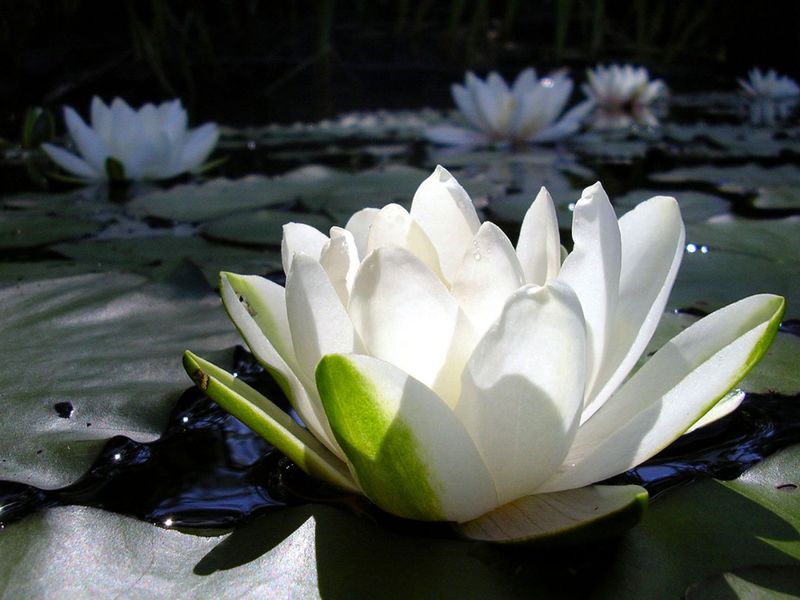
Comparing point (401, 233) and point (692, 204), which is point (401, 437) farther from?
point (692, 204)

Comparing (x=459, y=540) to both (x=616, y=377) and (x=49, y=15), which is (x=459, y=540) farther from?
(x=49, y=15)

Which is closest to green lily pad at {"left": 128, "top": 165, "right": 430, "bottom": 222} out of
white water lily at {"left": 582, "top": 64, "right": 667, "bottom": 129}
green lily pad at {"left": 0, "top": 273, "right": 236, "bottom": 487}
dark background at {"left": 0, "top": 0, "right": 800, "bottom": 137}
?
green lily pad at {"left": 0, "top": 273, "right": 236, "bottom": 487}

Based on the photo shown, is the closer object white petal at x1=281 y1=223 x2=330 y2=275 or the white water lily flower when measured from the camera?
white petal at x1=281 y1=223 x2=330 y2=275

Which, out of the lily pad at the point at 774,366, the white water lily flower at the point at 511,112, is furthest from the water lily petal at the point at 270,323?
the white water lily flower at the point at 511,112

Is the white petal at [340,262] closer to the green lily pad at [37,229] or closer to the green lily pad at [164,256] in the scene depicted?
the green lily pad at [164,256]

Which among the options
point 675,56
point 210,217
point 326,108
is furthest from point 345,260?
point 675,56

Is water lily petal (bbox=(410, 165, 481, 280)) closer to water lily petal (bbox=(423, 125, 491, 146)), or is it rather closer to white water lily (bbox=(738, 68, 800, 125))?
water lily petal (bbox=(423, 125, 491, 146))
